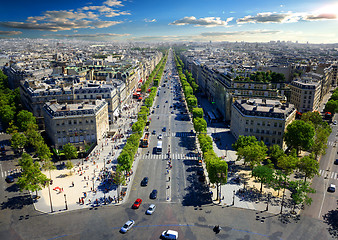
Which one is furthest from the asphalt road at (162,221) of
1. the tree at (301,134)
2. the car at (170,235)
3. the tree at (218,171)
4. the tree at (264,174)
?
the tree at (301,134)

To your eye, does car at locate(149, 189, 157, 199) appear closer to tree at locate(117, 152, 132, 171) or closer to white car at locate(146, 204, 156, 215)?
white car at locate(146, 204, 156, 215)

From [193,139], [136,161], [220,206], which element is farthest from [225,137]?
[220,206]

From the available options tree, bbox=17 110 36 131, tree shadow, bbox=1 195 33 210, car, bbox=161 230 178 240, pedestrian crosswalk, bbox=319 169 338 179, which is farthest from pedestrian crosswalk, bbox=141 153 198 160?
tree, bbox=17 110 36 131

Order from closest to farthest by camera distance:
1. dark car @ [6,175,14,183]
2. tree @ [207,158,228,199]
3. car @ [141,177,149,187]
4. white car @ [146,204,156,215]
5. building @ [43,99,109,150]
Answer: white car @ [146,204,156,215]
tree @ [207,158,228,199]
car @ [141,177,149,187]
dark car @ [6,175,14,183]
building @ [43,99,109,150]

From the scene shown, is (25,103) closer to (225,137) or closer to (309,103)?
(225,137)

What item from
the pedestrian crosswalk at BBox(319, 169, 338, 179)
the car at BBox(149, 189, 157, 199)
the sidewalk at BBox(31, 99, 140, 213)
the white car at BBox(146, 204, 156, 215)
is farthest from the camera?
the pedestrian crosswalk at BBox(319, 169, 338, 179)

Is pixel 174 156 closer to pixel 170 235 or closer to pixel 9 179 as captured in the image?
pixel 170 235

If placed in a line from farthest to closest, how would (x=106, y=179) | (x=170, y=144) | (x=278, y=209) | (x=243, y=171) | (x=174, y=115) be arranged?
(x=174, y=115) → (x=170, y=144) → (x=243, y=171) → (x=106, y=179) → (x=278, y=209)
